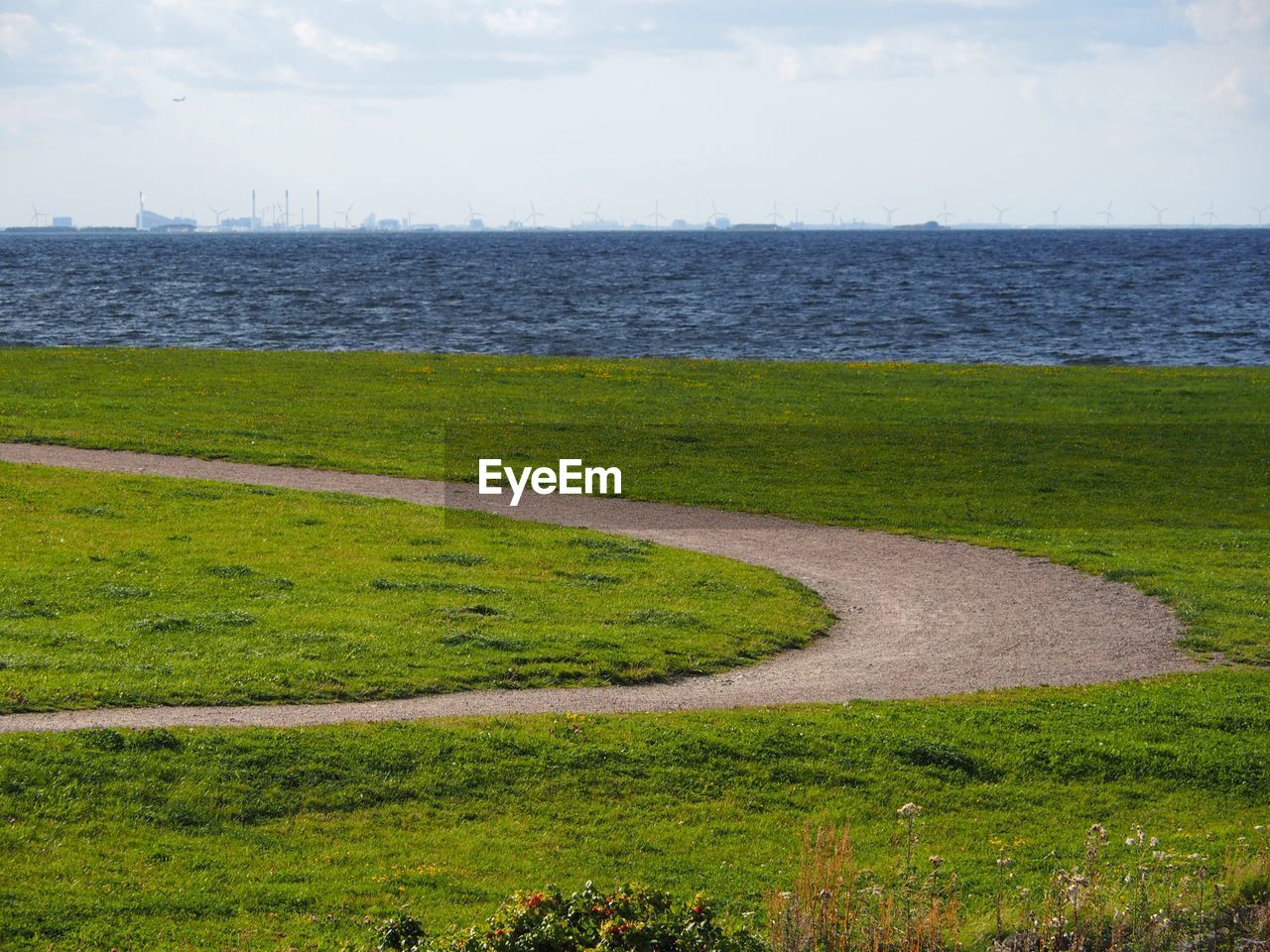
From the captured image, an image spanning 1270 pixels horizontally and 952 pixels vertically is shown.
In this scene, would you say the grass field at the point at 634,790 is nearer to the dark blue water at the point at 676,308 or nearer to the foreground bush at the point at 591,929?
the foreground bush at the point at 591,929

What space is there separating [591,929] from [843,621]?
10.3 metres

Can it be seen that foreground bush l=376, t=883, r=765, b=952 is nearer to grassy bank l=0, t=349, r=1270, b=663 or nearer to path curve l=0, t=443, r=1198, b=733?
path curve l=0, t=443, r=1198, b=733

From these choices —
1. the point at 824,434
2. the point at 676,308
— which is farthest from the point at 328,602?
the point at 676,308

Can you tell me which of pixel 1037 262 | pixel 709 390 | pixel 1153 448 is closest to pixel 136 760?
pixel 1153 448

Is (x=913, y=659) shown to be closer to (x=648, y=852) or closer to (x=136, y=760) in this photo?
(x=648, y=852)

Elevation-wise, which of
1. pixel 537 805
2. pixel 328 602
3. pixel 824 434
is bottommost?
pixel 537 805

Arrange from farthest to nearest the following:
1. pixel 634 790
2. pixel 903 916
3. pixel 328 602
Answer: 1. pixel 328 602
2. pixel 634 790
3. pixel 903 916

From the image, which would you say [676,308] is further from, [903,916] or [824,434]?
[903,916]

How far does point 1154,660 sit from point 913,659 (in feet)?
9.67

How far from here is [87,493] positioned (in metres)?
20.9

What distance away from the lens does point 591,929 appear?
670 centimetres

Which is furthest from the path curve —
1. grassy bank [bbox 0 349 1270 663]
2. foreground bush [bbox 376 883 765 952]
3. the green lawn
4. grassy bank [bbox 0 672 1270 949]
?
foreground bush [bbox 376 883 765 952]

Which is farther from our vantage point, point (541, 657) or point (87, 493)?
point (87, 493)

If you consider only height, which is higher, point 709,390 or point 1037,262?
point 1037,262
